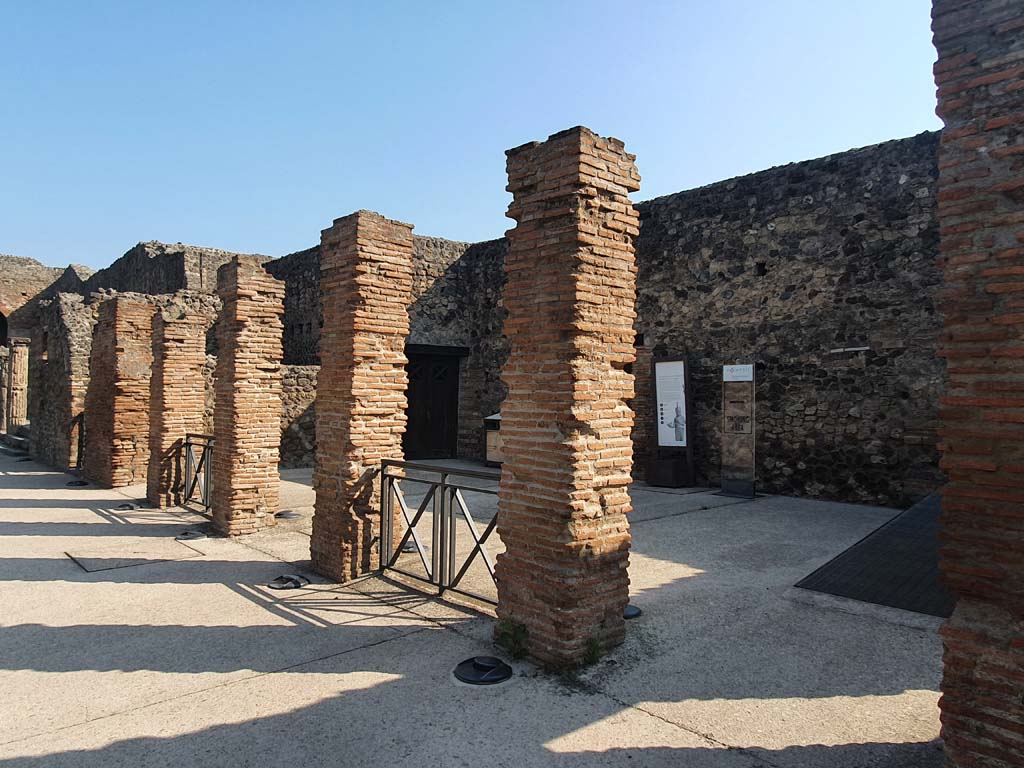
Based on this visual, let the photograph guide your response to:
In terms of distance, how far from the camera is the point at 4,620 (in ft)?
15.7

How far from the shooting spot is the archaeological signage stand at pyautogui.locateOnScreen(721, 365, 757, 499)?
10531mm

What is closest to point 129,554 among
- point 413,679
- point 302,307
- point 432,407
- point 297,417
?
point 413,679

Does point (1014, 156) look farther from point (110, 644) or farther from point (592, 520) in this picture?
point (110, 644)

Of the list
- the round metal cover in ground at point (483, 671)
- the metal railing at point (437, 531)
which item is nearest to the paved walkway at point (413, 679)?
the round metal cover in ground at point (483, 671)

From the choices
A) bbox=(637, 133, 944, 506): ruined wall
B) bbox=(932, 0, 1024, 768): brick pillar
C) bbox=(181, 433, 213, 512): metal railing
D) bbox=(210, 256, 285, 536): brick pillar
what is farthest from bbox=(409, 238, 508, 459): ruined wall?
bbox=(932, 0, 1024, 768): brick pillar

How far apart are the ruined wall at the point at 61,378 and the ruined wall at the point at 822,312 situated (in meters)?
12.1

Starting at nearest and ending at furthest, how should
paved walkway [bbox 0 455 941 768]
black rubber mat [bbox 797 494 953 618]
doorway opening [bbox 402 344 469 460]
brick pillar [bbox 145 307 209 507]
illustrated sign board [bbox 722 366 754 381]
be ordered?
paved walkway [bbox 0 455 941 768] < black rubber mat [bbox 797 494 953 618] < brick pillar [bbox 145 307 209 507] < illustrated sign board [bbox 722 366 754 381] < doorway opening [bbox 402 344 469 460]

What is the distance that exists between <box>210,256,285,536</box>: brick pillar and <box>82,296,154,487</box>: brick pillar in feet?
14.8

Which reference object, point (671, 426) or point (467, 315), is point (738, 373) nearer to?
point (671, 426)

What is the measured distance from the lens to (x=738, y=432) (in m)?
10.7

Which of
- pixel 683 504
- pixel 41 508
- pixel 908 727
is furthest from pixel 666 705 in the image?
pixel 41 508

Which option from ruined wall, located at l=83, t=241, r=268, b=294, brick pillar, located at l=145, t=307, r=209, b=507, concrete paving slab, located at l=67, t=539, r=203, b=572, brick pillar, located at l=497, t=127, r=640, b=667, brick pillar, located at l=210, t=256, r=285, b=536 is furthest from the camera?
ruined wall, located at l=83, t=241, r=268, b=294

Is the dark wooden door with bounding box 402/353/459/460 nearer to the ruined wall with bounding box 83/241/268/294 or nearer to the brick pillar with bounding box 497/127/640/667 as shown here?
the ruined wall with bounding box 83/241/268/294

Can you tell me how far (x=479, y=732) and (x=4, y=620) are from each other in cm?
395
